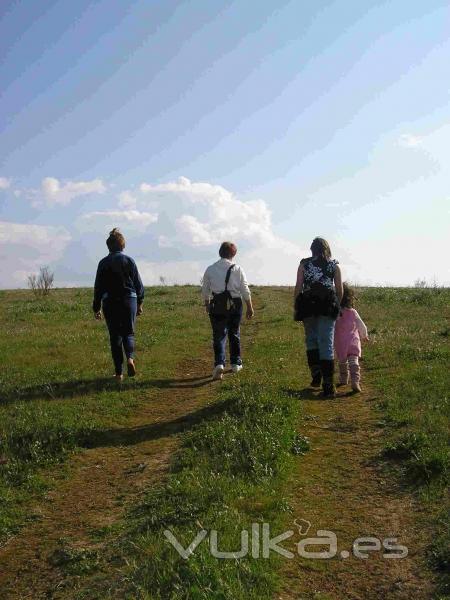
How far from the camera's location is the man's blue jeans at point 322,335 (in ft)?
34.4

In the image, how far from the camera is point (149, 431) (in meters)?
9.26

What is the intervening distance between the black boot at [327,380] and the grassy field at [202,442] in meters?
0.69

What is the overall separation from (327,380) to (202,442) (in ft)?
10.6

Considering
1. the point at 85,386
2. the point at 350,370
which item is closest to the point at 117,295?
the point at 85,386

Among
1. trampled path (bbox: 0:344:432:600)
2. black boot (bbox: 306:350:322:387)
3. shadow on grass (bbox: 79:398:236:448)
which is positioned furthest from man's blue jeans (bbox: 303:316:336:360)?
shadow on grass (bbox: 79:398:236:448)

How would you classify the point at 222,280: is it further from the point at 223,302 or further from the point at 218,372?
the point at 218,372

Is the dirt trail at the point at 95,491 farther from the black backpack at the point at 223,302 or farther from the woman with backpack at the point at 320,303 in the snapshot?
the woman with backpack at the point at 320,303

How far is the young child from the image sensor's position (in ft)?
36.0

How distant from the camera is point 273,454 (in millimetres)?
7293

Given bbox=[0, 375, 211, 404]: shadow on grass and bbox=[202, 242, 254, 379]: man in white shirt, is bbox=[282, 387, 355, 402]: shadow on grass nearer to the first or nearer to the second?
bbox=[202, 242, 254, 379]: man in white shirt

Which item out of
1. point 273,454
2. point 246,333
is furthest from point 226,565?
point 246,333

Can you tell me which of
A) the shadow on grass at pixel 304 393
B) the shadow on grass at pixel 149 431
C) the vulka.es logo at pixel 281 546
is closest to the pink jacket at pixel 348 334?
the shadow on grass at pixel 304 393

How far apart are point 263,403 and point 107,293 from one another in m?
4.41

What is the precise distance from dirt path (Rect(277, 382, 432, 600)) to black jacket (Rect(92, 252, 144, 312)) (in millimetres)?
4788
